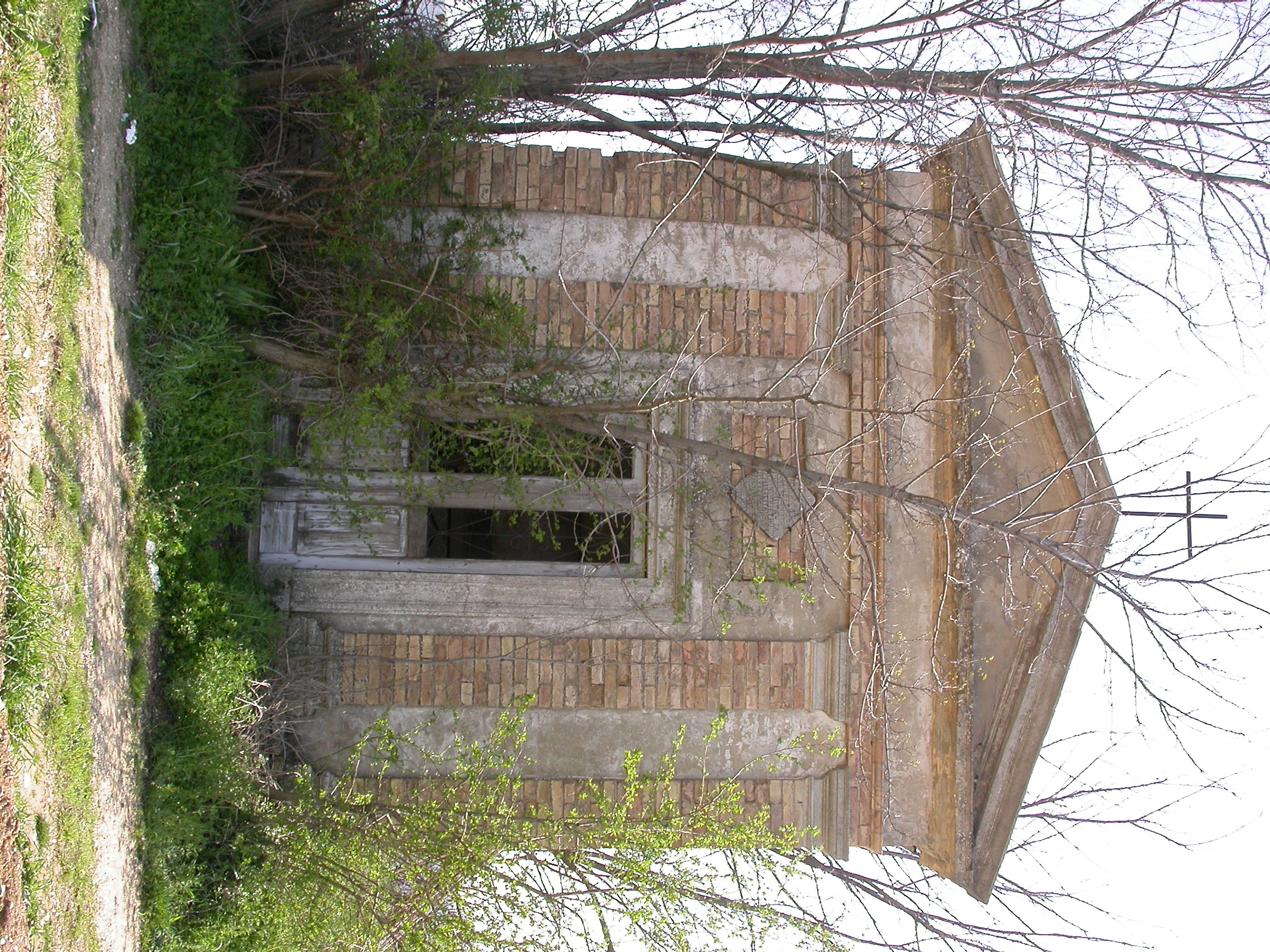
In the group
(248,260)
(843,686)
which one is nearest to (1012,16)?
(843,686)

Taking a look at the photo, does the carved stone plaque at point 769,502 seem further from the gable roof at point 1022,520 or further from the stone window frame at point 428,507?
the gable roof at point 1022,520

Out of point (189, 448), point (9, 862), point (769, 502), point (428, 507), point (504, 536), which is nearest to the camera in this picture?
point (9, 862)

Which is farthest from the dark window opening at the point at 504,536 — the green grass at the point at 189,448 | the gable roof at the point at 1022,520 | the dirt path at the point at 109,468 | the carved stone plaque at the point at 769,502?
the gable roof at the point at 1022,520

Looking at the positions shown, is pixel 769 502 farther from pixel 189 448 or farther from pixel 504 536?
pixel 189 448

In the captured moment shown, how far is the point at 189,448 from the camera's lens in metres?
5.70

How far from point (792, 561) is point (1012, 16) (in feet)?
13.3

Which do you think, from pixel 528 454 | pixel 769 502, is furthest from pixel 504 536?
pixel 769 502

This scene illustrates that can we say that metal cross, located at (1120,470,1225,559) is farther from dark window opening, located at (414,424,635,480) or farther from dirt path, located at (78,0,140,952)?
dirt path, located at (78,0,140,952)

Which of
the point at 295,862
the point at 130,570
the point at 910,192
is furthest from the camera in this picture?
the point at 910,192

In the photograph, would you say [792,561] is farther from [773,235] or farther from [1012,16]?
[1012,16]

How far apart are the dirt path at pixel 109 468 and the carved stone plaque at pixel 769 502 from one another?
153 inches

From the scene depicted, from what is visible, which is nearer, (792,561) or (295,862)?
(295,862)

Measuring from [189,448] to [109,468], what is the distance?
2.06 ft

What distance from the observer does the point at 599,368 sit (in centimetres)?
626
